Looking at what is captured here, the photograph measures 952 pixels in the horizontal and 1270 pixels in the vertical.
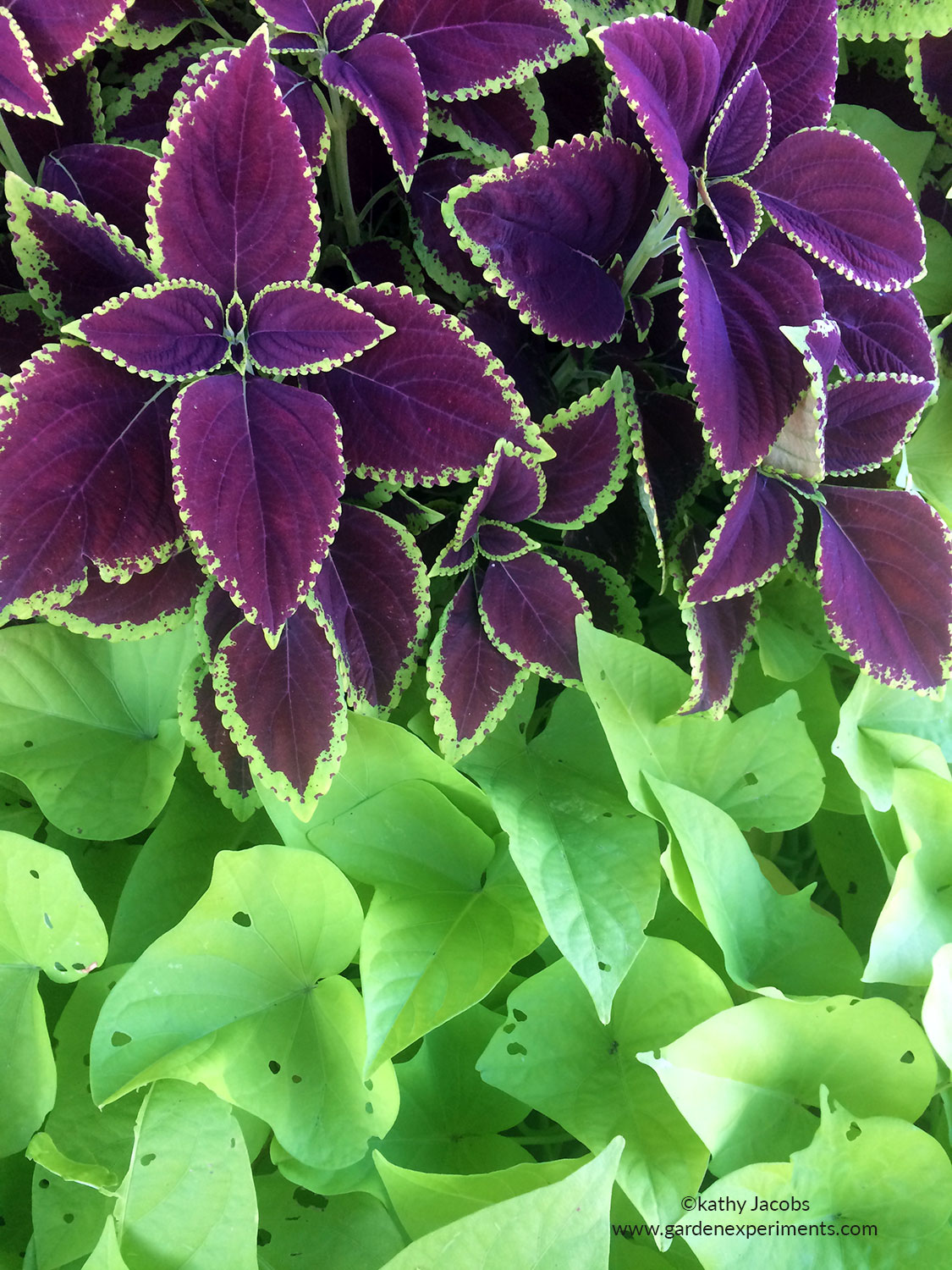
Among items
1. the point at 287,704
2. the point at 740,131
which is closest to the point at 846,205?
the point at 740,131

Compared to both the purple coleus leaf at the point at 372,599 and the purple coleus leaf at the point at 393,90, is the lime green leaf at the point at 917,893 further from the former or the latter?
the purple coleus leaf at the point at 393,90

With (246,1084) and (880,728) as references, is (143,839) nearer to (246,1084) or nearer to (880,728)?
(246,1084)

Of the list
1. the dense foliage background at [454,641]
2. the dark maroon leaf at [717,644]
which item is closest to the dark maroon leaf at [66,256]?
the dense foliage background at [454,641]

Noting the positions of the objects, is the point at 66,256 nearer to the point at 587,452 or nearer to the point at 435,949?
the point at 587,452

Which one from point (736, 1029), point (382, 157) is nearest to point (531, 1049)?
point (736, 1029)

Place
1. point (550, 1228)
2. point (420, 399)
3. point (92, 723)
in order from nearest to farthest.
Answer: point (550, 1228)
point (420, 399)
point (92, 723)
